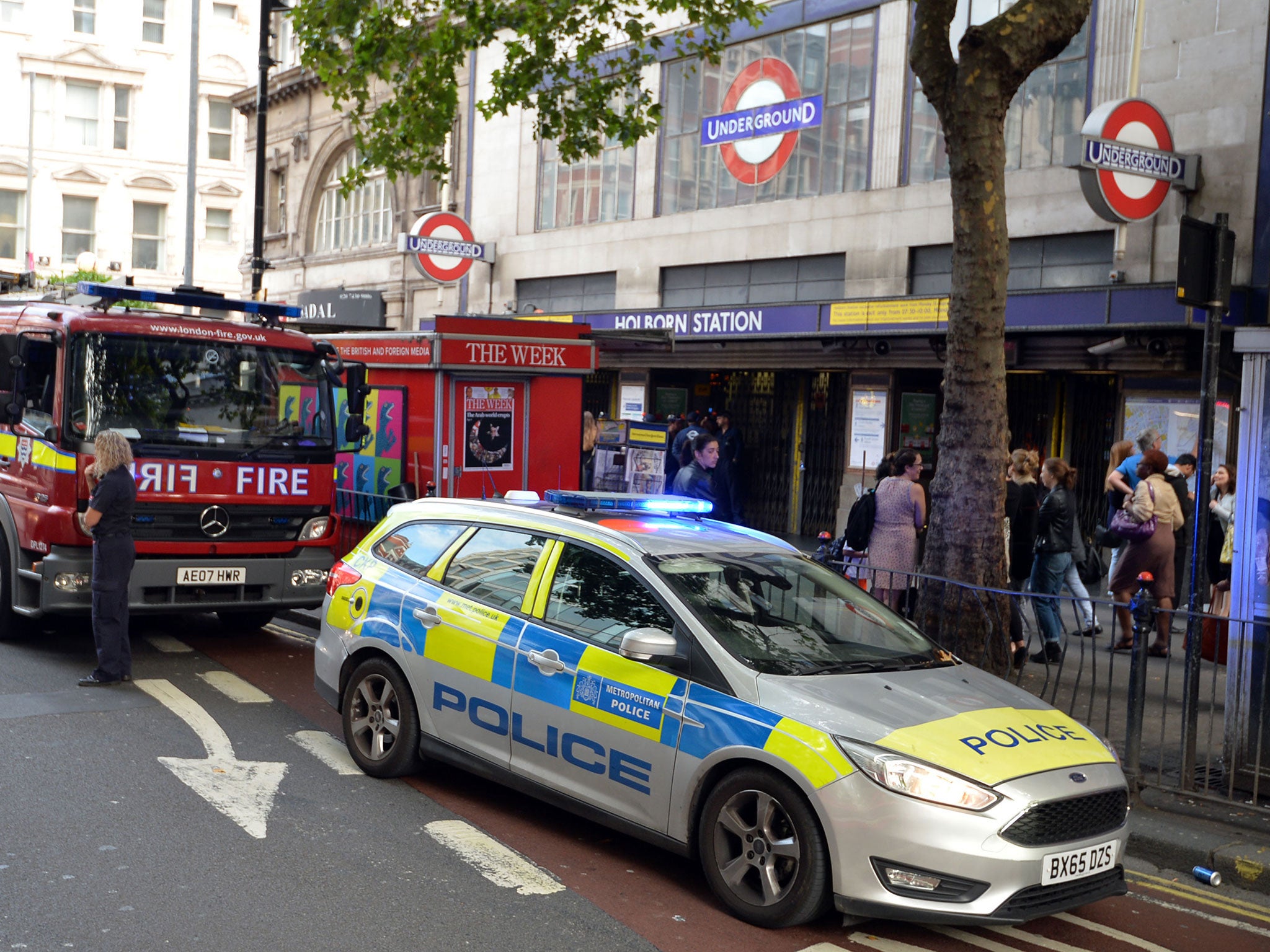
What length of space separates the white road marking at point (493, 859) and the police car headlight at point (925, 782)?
150 cm

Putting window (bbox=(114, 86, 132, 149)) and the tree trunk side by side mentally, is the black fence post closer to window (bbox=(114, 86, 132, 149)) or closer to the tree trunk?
the tree trunk

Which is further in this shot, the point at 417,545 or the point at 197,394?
the point at 197,394

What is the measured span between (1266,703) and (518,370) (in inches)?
325

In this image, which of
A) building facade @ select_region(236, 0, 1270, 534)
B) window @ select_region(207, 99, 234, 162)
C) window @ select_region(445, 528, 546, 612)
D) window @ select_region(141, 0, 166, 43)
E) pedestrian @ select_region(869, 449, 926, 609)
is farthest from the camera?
window @ select_region(207, 99, 234, 162)

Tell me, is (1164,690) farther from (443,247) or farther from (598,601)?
(443,247)

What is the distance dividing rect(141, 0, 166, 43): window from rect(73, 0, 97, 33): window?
1.66 m

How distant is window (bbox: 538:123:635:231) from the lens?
22266mm

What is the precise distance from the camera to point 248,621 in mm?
11594

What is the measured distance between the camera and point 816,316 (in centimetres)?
1822

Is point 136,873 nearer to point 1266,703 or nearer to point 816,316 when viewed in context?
point 1266,703

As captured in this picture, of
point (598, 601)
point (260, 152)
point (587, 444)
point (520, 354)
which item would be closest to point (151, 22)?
point (260, 152)

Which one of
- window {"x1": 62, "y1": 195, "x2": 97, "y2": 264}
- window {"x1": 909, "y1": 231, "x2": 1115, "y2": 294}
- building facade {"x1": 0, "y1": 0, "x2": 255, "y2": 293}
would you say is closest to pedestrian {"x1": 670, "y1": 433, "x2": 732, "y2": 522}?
window {"x1": 909, "y1": 231, "x2": 1115, "y2": 294}

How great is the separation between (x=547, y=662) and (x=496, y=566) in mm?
788

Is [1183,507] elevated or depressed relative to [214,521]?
elevated
